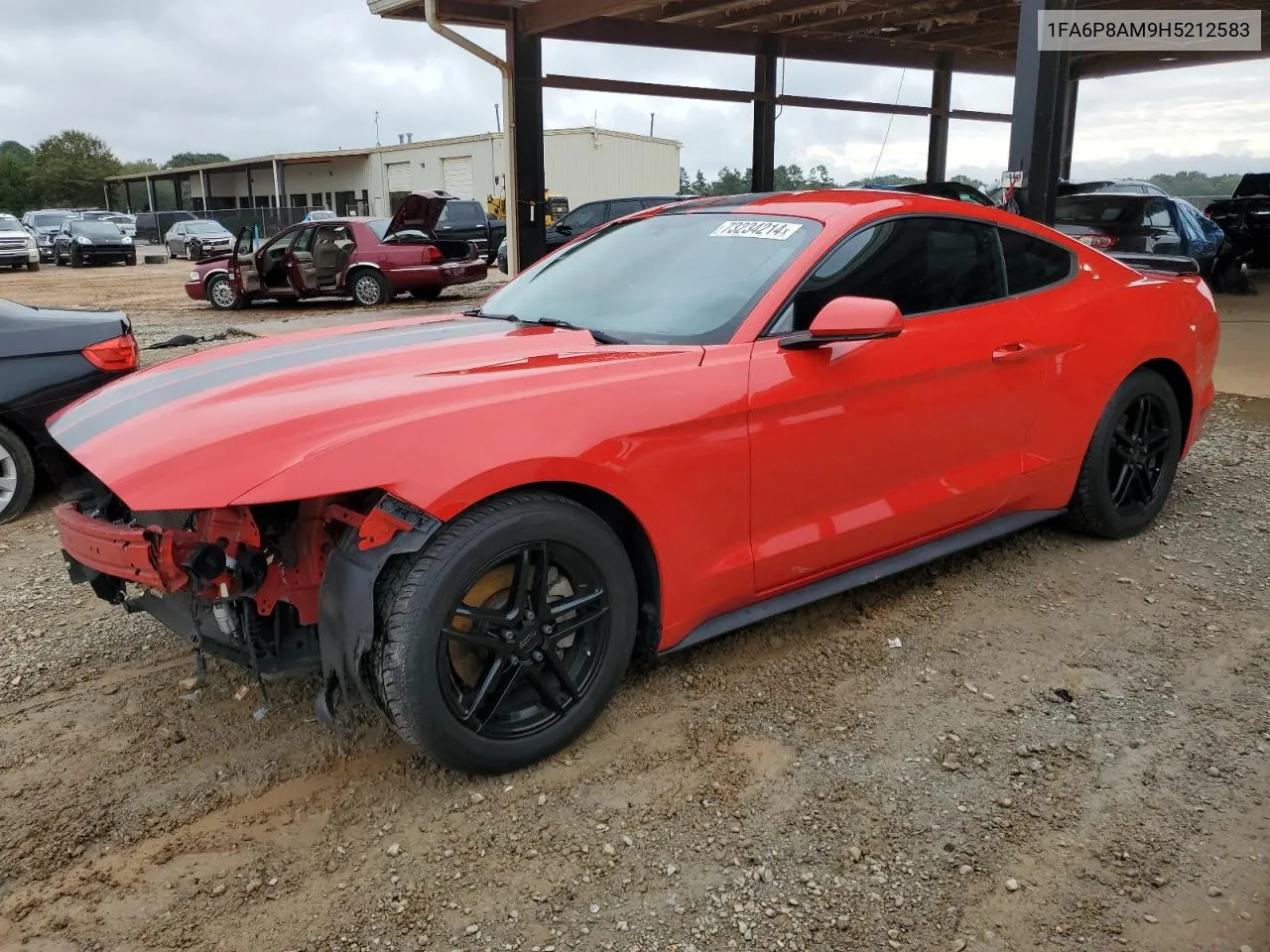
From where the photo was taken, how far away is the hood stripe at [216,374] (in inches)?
109

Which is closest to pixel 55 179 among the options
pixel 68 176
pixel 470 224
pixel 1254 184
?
pixel 68 176

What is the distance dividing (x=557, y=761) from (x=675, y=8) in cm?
1285

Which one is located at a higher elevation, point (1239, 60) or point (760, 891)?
point (1239, 60)

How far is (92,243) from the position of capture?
99.9 feet

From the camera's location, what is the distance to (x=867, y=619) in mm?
3668

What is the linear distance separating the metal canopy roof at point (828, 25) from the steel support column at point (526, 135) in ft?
0.82

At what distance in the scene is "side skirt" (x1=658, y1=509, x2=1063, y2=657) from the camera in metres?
3.02

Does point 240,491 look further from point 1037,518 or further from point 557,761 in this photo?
point 1037,518

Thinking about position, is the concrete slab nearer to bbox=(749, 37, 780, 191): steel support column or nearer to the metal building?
bbox=(749, 37, 780, 191): steel support column

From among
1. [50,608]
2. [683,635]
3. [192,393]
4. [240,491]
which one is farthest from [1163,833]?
[50,608]

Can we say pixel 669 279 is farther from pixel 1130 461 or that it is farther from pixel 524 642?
pixel 1130 461

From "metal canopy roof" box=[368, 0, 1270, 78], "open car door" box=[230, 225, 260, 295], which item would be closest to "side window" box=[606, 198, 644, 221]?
"metal canopy roof" box=[368, 0, 1270, 78]

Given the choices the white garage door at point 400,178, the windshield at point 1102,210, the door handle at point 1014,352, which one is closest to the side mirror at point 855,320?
the door handle at point 1014,352

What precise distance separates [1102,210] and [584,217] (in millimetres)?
9234
